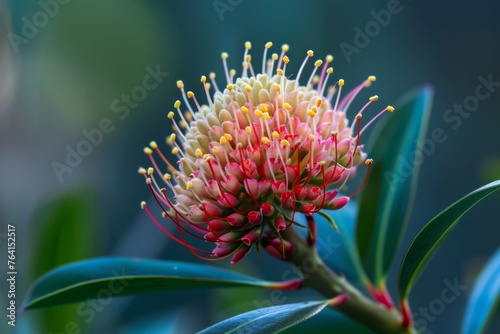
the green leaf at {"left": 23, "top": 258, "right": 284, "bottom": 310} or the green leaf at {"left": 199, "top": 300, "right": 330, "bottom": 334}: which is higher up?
the green leaf at {"left": 23, "top": 258, "right": 284, "bottom": 310}

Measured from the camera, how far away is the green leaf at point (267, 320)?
836 mm

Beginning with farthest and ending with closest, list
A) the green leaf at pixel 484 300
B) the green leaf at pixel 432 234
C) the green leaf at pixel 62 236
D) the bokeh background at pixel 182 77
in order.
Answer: the bokeh background at pixel 182 77 < the green leaf at pixel 62 236 < the green leaf at pixel 484 300 < the green leaf at pixel 432 234

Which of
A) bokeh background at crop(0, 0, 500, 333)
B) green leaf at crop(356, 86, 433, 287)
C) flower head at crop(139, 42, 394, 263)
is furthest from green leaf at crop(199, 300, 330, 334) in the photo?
bokeh background at crop(0, 0, 500, 333)

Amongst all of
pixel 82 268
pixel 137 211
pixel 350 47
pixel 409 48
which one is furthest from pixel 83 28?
pixel 82 268

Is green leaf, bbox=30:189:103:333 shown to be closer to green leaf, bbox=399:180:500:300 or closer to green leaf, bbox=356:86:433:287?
green leaf, bbox=356:86:433:287

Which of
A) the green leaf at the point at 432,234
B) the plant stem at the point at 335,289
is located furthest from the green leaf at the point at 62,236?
the green leaf at the point at 432,234

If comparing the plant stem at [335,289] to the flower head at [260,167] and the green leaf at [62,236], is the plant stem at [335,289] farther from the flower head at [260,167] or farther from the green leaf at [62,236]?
the green leaf at [62,236]

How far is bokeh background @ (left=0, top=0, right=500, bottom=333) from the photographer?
254 centimetres

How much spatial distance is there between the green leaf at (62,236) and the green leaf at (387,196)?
2.76ft

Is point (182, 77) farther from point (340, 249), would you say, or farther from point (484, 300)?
point (484, 300)

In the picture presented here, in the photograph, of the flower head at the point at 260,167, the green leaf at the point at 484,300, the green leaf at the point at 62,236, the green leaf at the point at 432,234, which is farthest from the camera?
the green leaf at the point at 62,236

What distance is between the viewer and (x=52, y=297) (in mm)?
991

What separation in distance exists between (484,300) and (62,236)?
1103 mm

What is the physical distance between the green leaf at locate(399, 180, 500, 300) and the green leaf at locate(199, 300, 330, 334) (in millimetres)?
177
